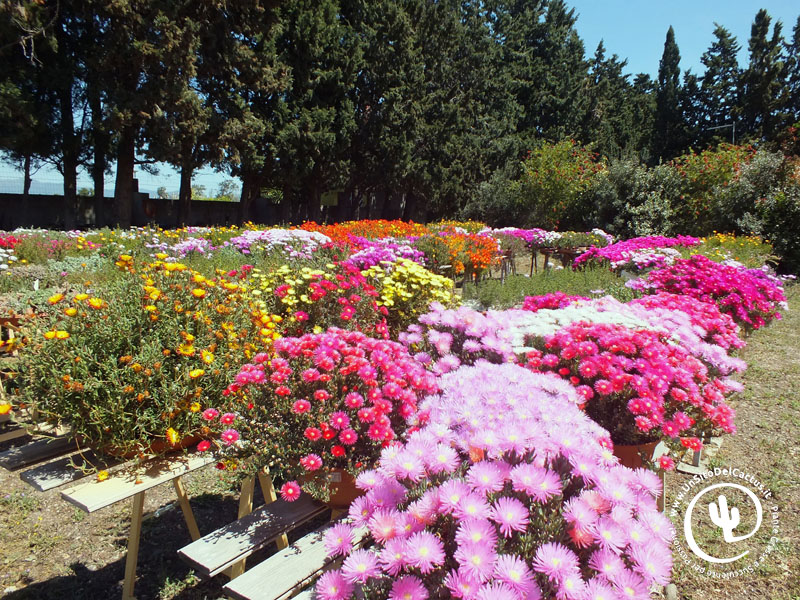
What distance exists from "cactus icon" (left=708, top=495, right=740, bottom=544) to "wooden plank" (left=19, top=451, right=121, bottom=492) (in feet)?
9.54

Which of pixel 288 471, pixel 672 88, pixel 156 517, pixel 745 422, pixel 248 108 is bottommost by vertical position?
pixel 156 517

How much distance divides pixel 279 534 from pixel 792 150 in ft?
99.3

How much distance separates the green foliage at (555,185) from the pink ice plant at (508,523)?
16.9 metres

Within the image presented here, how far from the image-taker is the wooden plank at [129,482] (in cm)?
165

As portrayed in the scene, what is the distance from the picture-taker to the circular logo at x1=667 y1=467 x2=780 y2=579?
2.39 metres

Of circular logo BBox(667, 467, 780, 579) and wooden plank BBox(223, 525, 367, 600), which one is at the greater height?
wooden plank BBox(223, 525, 367, 600)

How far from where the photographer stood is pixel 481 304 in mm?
5051

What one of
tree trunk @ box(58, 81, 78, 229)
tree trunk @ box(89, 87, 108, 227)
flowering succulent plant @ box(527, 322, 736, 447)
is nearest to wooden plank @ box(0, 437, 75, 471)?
flowering succulent plant @ box(527, 322, 736, 447)

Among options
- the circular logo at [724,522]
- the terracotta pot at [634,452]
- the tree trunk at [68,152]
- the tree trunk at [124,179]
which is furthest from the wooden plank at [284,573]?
the tree trunk at [68,152]

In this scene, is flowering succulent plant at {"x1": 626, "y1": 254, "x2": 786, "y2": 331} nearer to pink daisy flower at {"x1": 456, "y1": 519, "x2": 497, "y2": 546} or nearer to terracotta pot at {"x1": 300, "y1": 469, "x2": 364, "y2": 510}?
terracotta pot at {"x1": 300, "y1": 469, "x2": 364, "y2": 510}

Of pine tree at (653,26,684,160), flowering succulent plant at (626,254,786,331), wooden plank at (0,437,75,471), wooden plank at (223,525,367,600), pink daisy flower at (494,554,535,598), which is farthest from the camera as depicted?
pine tree at (653,26,684,160)

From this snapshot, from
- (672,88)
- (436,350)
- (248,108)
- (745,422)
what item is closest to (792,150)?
(672,88)

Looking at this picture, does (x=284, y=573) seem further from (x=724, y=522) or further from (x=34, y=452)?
(x=724, y=522)

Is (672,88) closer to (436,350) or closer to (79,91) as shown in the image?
(79,91)
